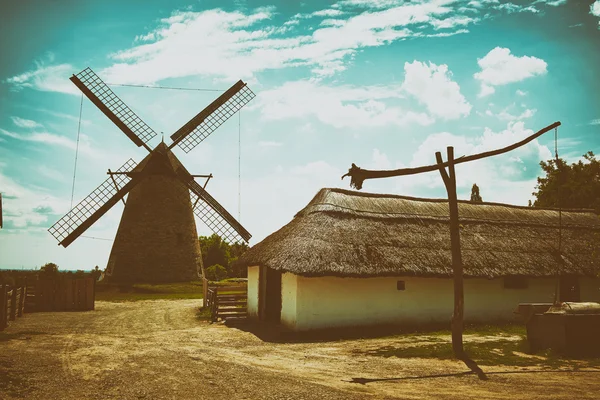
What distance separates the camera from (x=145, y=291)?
24219 mm

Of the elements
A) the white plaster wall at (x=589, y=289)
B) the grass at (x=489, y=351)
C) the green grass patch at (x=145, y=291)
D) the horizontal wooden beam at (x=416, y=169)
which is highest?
the horizontal wooden beam at (x=416, y=169)

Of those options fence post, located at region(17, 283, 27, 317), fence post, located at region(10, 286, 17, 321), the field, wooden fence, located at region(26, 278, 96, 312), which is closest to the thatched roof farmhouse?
the field

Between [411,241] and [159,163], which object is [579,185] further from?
[159,163]

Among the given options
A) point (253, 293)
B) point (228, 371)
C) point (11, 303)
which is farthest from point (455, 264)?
point (11, 303)

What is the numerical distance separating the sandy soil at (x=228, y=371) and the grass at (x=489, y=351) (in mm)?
458

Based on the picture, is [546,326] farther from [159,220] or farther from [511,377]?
[159,220]

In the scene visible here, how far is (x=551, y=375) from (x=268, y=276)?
10.7 meters

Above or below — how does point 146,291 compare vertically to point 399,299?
below

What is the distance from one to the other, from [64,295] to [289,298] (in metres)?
11.1

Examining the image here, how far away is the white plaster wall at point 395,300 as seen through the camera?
46.2 ft

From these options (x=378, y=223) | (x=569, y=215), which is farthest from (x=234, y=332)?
(x=569, y=215)

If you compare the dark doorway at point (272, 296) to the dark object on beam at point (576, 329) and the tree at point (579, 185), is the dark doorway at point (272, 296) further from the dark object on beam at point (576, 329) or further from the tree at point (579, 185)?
the tree at point (579, 185)

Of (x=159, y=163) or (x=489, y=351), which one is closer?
(x=489, y=351)

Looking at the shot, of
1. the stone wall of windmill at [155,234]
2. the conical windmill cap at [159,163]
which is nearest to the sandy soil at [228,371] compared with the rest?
the stone wall of windmill at [155,234]
